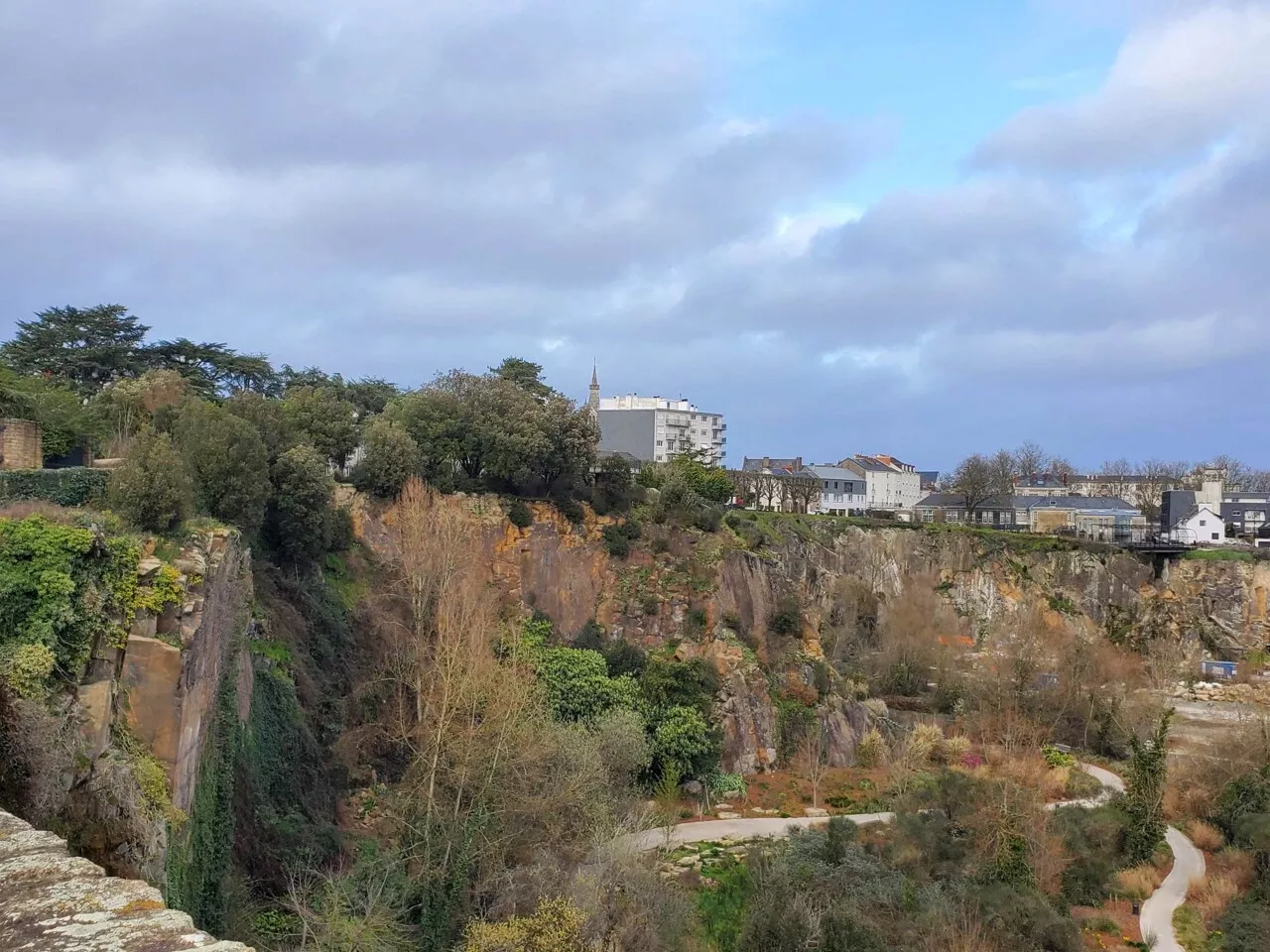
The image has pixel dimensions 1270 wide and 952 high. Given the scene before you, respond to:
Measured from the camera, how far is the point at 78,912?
13.9 ft

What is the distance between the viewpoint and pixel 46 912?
4258mm

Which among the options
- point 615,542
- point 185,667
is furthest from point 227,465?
point 615,542

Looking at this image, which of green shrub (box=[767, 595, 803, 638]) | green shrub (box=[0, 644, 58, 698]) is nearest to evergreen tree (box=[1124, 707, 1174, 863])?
green shrub (box=[767, 595, 803, 638])

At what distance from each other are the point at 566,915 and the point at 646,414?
7411 centimetres

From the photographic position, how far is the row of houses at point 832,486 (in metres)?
71.0

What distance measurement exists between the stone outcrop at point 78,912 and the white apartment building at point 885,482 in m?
87.4

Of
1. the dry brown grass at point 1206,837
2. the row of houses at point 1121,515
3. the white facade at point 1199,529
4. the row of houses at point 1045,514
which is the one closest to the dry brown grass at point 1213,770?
the dry brown grass at point 1206,837

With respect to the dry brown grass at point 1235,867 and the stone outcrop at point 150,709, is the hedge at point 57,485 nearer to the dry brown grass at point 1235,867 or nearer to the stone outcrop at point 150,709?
the stone outcrop at point 150,709

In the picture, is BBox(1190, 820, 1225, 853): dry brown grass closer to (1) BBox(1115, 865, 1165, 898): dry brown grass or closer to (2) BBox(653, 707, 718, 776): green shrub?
(1) BBox(1115, 865, 1165, 898): dry brown grass

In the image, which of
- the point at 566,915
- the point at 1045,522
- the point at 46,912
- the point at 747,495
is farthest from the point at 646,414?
the point at 46,912

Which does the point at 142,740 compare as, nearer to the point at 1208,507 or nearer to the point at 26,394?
the point at 26,394

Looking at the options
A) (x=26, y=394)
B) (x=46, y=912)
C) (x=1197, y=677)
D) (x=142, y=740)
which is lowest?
(x=1197, y=677)

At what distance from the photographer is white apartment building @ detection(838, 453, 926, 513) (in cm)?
9294

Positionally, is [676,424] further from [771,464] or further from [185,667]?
[185,667]
